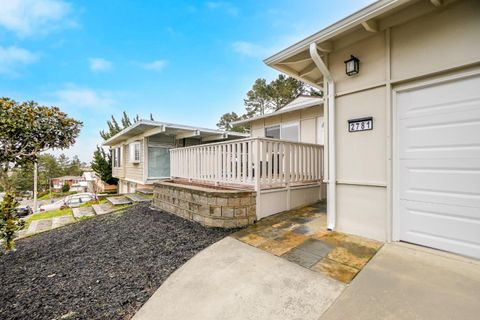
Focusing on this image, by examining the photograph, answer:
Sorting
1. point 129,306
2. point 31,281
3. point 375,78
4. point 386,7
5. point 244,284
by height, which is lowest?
point 31,281

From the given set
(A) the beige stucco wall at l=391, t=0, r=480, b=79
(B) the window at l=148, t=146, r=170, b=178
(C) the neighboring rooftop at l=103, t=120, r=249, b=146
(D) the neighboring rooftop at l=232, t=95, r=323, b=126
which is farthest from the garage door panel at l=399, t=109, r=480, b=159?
(B) the window at l=148, t=146, r=170, b=178

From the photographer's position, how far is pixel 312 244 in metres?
3.00

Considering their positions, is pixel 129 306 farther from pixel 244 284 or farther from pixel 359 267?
pixel 359 267

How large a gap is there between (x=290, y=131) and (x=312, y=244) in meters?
5.32

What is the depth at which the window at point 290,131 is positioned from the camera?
24.7ft

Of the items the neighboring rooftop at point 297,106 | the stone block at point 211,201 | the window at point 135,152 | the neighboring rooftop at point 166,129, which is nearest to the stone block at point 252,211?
the stone block at point 211,201

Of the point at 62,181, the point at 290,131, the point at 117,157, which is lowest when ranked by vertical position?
the point at 62,181

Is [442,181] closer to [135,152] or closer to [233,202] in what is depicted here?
[233,202]

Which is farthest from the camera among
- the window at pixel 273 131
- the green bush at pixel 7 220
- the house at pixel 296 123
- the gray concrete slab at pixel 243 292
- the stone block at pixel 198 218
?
the window at pixel 273 131

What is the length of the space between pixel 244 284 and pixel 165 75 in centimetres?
1434

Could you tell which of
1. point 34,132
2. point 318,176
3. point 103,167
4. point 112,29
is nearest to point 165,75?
point 112,29

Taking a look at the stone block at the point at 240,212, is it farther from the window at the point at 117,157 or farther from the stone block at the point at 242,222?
the window at the point at 117,157

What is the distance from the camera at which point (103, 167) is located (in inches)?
655

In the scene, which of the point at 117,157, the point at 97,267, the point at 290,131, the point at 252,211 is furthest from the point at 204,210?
the point at 117,157
